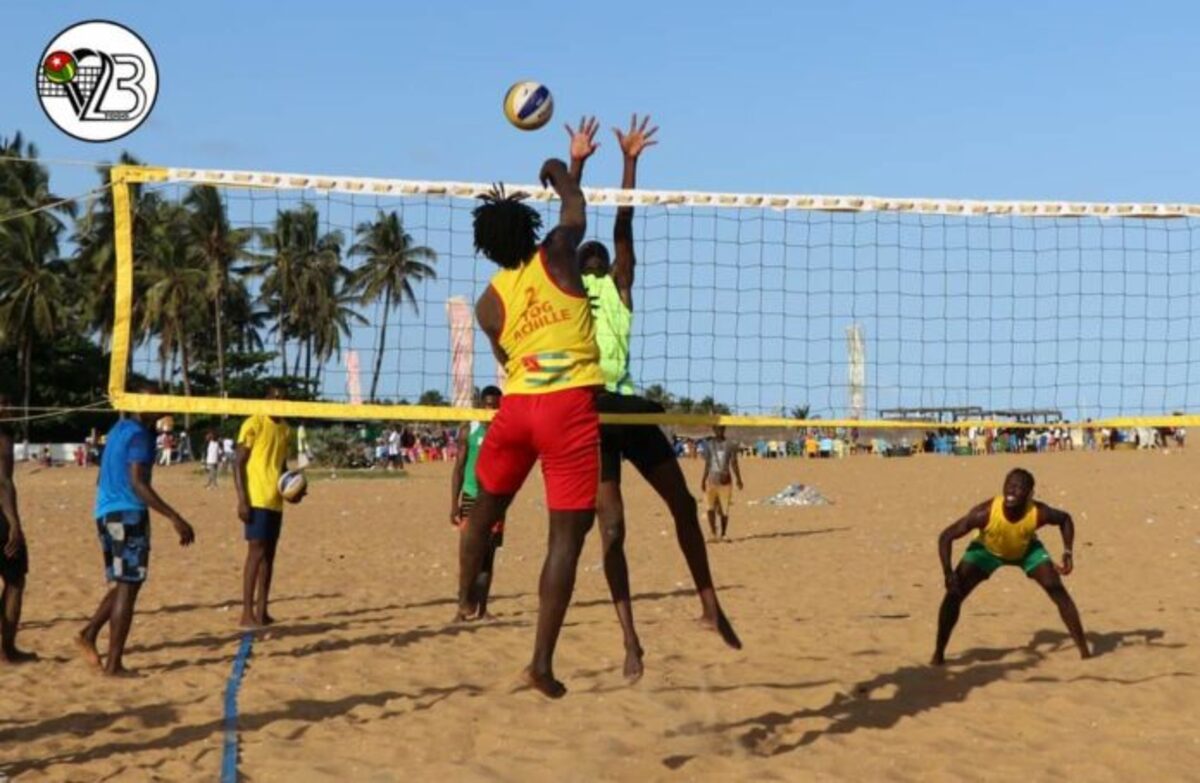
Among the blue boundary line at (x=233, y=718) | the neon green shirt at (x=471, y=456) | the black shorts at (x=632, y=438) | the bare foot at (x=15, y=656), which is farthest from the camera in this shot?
the neon green shirt at (x=471, y=456)

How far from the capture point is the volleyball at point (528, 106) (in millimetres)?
7027

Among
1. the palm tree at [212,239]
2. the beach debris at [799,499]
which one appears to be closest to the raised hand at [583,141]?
the beach debris at [799,499]

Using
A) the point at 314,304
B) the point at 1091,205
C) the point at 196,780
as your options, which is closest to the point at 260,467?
the point at 196,780

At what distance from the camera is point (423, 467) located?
157 ft

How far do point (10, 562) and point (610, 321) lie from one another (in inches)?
151

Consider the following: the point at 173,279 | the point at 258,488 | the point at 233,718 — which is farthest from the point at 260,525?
the point at 173,279

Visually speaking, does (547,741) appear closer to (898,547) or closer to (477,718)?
(477,718)

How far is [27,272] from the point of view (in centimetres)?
5366

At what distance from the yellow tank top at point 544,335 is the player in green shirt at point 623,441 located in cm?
110

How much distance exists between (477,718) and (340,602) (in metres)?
5.34

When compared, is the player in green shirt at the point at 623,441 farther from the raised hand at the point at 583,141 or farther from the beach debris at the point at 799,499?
the beach debris at the point at 799,499

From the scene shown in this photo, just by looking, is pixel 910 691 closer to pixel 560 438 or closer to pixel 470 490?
pixel 560 438

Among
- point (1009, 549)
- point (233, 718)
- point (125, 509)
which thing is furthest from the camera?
point (1009, 549)

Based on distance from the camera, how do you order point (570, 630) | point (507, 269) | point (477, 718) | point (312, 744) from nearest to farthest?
point (507, 269)
point (312, 744)
point (477, 718)
point (570, 630)
